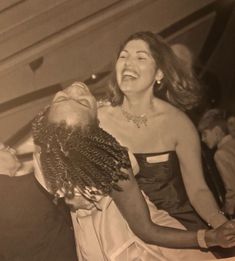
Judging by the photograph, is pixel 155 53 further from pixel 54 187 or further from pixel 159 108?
pixel 54 187

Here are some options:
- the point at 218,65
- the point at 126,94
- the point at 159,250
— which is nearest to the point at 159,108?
the point at 126,94

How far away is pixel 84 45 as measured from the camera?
2668 millimetres

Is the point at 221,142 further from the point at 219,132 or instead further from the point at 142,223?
the point at 142,223

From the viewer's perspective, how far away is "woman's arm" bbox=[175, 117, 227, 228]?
8.36 feet

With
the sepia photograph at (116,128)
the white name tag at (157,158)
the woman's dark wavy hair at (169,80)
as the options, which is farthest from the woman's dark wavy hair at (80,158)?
the woman's dark wavy hair at (169,80)

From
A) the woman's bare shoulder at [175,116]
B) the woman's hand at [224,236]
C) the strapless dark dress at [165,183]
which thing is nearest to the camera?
the woman's hand at [224,236]

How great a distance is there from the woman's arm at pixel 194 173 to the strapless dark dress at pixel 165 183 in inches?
1.4

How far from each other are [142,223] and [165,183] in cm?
25

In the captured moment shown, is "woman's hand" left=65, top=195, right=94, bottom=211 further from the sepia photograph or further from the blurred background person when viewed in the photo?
the blurred background person

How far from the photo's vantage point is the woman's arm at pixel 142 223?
2521mm

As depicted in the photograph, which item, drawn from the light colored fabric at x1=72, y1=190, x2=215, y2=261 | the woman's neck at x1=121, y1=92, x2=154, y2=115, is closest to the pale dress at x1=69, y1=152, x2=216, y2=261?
the light colored fabric at x1=72, y1=190, x2=215, y2=261

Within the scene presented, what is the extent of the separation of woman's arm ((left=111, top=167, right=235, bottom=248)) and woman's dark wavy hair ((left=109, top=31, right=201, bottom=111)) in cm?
48

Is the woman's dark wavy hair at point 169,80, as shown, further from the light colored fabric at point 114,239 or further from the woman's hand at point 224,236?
the woman's hand at point 224,236

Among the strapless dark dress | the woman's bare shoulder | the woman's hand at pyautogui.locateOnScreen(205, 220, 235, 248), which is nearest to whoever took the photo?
the woman's hand at pyautogui.locateOnScreen(205, 220, 235, 248)
